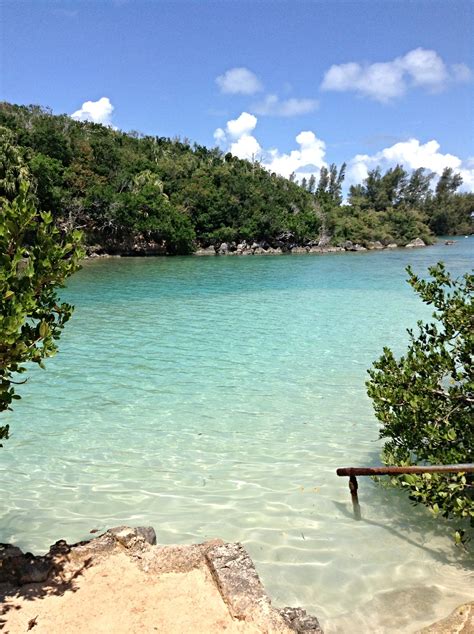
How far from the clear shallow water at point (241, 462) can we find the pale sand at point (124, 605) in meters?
0.94

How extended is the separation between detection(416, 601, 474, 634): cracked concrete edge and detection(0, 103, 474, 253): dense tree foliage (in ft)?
151

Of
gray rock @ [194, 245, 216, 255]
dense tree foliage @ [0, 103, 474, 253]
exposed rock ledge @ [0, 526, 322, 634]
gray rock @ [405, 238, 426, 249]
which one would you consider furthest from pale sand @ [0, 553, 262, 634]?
gray rock @ [405, 238, 426, 249]

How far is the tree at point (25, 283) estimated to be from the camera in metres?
3.04

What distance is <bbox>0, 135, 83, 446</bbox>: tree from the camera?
120 inches

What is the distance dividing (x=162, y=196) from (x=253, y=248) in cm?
1560

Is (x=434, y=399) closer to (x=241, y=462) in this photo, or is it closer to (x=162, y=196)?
(x=241, y=462)

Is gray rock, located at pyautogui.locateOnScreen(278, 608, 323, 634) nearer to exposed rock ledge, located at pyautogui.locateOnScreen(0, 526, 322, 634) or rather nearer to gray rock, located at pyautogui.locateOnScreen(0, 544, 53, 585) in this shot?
exposed rock ledge, located at pyautogui.locateOnScreen(0, 526, 322, 634)

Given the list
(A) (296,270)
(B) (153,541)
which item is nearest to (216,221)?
(A) (296,270)

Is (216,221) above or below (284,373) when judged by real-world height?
above

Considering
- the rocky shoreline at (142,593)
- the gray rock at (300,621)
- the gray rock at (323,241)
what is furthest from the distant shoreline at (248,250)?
the gray rock at (300,621)

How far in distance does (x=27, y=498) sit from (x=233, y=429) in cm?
331

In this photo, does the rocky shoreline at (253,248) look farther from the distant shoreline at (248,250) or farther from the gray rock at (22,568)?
the gray rock at (22,568)

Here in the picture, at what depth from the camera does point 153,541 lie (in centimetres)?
437

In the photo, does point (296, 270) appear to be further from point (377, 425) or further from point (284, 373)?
point (377, 425)
